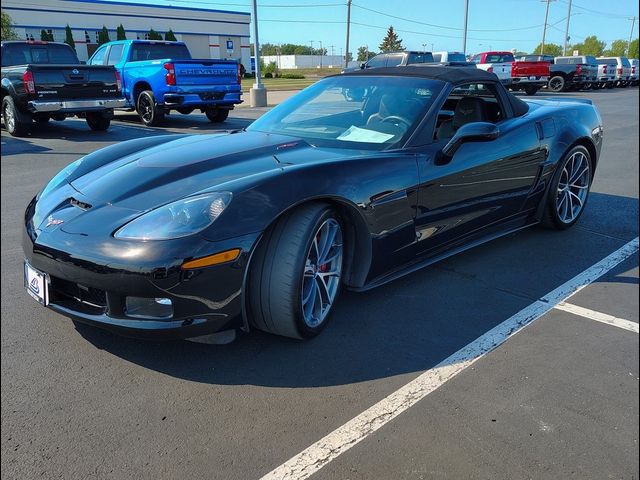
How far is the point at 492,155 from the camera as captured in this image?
3.92 metres

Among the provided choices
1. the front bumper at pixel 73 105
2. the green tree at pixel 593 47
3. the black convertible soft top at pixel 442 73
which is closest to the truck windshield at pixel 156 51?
the front bumper at pixel 73 105

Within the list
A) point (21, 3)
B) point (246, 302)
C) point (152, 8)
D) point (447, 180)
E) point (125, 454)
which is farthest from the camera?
point (152, 8)

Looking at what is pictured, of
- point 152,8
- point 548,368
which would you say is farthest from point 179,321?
point 152,8

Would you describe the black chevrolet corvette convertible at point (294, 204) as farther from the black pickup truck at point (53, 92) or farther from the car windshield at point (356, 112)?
the black pickup truck at point (53, 92)

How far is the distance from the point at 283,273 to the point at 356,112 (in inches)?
64.5

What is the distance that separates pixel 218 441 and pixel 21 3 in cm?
5163

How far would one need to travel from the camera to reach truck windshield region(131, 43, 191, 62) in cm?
1312

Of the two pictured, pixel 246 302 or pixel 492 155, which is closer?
pixel 246 302

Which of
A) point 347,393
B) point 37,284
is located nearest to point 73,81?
point 37,284

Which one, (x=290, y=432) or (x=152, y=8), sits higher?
(x=152, y=8)

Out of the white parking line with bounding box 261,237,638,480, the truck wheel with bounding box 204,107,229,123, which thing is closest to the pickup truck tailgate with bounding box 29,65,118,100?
the truck wheel with bounding box 204,107,229,123

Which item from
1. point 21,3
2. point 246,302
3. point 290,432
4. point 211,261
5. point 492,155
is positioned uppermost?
point 21,3

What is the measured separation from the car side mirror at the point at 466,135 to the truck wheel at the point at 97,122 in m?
9.74

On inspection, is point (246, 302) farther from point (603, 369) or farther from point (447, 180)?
point (603, 369)
